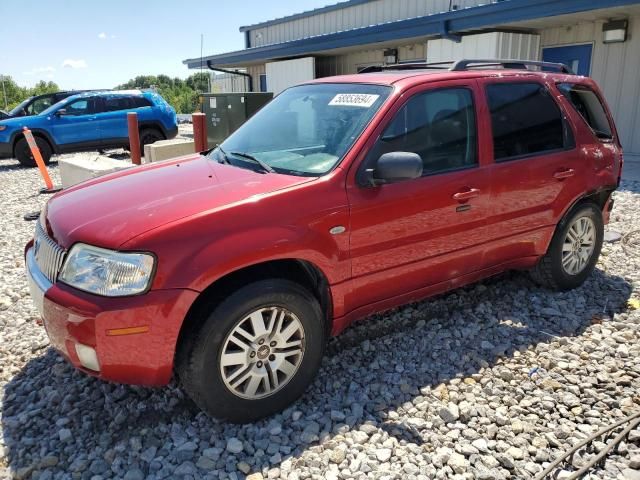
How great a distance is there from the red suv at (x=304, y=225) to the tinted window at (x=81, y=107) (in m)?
11.5

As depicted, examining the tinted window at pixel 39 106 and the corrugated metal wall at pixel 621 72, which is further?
the tinted window at pixel 39 106

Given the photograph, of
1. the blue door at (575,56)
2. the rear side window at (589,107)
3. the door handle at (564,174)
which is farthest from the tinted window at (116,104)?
the door handle at (564,174)

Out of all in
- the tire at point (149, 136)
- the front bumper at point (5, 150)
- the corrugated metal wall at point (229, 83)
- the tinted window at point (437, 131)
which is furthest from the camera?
the corrugated metal wall at point (229, 83)

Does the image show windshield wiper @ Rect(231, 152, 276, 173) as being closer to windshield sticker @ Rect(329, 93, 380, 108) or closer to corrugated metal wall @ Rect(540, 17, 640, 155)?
windshield sticker @ Rect(329, 93, 380, 108)

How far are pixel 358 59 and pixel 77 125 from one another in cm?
828

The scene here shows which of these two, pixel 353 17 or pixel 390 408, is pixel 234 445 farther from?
pixel 353 17

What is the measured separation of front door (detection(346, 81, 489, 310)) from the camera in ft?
10.4

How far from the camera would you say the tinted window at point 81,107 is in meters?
13.6

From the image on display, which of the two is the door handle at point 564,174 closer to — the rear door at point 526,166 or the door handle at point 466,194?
the rear door at point 526,166

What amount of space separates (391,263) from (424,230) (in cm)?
32

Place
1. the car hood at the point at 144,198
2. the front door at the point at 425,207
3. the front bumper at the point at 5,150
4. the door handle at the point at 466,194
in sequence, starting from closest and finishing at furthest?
the car hood at the point at 144,198 → the front door at the point at 425,207 → the door handle at the point at 466,194 → the front bumper at the point at 5,150

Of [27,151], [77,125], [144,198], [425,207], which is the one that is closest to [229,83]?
[77,125]

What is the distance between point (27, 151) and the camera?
44.4 feet

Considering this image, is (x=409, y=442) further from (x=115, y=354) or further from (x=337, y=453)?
(x=115, y=354)
